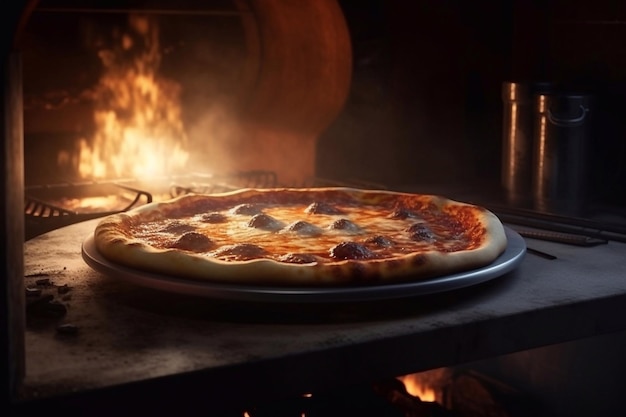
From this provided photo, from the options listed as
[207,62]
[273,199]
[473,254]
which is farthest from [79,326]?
[207,62]

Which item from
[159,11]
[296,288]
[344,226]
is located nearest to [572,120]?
[344,226]

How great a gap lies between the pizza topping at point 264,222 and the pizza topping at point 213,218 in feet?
0.37

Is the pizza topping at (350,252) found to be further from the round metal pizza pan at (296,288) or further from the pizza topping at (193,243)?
the pizza topping at (193,243)

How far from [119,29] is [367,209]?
2199 millimetres

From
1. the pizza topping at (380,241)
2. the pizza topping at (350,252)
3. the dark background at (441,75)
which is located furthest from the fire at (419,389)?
the dark background at (441,75)

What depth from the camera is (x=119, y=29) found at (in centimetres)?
456

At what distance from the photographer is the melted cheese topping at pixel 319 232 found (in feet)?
7.35

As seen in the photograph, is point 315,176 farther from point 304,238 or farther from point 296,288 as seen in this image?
point 296,288

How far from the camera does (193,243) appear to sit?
2219mm

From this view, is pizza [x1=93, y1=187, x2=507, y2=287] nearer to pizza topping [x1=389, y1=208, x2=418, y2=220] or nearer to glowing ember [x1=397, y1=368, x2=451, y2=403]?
pizza topping [x1=389, y1=208, x2=418, y2=220]

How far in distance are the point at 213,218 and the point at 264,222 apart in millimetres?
185

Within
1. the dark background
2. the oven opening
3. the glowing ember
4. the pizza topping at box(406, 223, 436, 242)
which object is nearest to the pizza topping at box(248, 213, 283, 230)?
the pizza topping at box(406, 223, 436, 242)

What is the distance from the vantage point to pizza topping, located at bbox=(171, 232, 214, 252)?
2201mm

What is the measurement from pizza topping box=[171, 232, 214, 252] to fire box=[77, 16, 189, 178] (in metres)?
2.30
